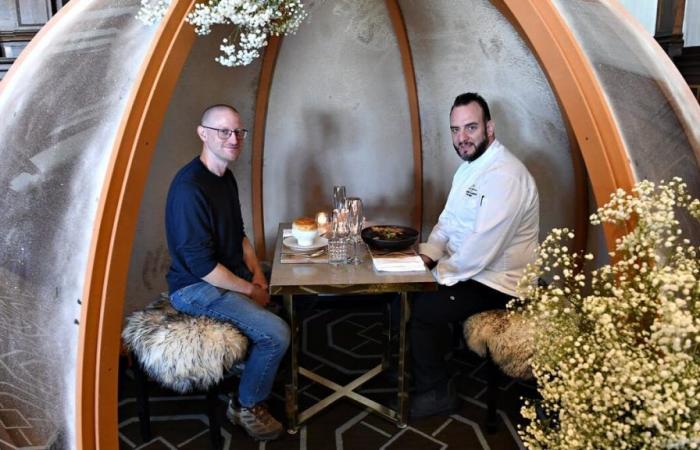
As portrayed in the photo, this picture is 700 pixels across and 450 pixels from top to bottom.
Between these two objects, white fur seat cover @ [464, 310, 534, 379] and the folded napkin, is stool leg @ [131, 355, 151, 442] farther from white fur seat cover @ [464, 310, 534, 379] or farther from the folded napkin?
white fur seat cover @ [464, 310, 534, 379]

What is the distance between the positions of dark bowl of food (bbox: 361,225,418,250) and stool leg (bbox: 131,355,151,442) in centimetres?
122

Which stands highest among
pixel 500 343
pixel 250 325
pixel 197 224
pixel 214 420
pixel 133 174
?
pixel 133 174

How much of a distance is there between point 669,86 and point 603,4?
40 centimetres

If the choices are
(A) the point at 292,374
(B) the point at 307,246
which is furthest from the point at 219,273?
(A) the point at 292,374

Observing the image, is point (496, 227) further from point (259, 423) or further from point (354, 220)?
point (259, 423)

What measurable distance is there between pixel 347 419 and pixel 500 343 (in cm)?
88

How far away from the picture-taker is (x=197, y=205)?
Result: 2.60 metres

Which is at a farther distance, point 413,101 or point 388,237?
point 413,101

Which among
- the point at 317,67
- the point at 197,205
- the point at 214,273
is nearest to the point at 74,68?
the point at 197,205

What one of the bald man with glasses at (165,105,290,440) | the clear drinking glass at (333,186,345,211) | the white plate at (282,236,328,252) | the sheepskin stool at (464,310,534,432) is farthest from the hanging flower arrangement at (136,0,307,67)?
the sheepskin stool at (464,310,534,432)

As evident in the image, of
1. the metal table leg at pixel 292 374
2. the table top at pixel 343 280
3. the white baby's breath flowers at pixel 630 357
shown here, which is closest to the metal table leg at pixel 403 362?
the table top at pixel 343 280

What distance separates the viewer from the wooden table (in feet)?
7.86

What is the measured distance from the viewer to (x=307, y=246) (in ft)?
9.49

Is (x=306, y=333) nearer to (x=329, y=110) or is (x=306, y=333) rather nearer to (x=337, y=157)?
(x=337, y=157)
